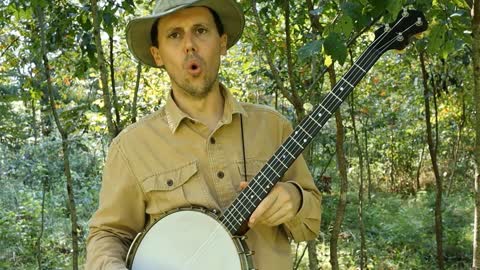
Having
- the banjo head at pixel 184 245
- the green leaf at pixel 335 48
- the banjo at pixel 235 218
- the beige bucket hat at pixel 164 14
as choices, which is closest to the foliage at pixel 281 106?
the green leaf at pixel 335 48

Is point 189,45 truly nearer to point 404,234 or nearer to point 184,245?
point 184,245

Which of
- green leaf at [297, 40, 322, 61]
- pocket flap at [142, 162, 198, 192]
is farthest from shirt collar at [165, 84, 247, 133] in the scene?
green leaf at [297, 40, 322, 61]

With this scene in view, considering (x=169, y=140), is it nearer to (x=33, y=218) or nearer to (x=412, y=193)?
(x=33, y=218)

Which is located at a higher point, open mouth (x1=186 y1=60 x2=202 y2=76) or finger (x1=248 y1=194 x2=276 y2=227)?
open mouth (x1=186 y1=60 x2=202 y2=76)

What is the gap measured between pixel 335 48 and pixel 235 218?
58 centimetres

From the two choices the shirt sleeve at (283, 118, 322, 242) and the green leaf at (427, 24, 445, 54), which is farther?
the green leaf at (427, 24, 445, 54)

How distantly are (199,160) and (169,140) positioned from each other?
0.11m

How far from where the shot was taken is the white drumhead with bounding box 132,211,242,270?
166 cm

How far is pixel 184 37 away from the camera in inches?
66.2

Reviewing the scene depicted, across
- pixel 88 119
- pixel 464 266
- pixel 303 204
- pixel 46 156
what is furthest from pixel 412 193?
pixel 303 204

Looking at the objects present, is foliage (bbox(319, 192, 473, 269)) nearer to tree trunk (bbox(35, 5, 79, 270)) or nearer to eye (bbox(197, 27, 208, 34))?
tree trunk (bbox(35, 5, 79, 270))

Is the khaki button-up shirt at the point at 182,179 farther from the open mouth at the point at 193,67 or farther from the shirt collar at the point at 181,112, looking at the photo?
the open mouth at the point at 193,67

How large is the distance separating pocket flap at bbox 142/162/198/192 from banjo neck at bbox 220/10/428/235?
0.17 meters

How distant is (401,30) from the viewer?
157 centimetres
